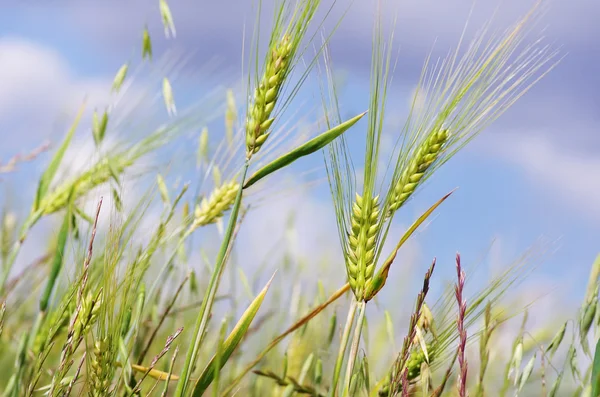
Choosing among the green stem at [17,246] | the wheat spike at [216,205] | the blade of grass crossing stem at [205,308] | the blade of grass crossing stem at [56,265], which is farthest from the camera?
the wheat spike at [216,205]

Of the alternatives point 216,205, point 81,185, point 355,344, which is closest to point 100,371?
point 355,344

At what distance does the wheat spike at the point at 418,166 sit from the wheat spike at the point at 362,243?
0.03m

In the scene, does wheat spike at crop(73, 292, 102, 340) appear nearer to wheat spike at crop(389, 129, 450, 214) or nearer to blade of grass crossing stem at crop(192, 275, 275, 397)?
blade of grass crossing stem at crop(192, 275, 275, 397)

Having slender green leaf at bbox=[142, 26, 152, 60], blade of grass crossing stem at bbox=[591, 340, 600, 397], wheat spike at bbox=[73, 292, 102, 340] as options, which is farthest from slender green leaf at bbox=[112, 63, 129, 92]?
blade of grass crossing stem at bbox=[591, 340, 600, 397]

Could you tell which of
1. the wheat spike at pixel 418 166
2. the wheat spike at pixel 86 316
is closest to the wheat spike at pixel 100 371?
the wheat spike at pixel 86 316

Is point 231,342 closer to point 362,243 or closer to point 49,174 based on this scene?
point 362,243

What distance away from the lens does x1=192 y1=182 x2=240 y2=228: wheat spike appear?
120cm

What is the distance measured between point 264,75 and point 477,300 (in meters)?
0.39

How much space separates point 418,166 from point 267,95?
20 centimetres

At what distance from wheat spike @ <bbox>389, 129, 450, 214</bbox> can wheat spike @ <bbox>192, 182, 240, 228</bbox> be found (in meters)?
0.38

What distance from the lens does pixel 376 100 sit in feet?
2.76

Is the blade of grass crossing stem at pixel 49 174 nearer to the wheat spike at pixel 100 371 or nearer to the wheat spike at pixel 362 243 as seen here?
the wheat spike at pixel 100 371

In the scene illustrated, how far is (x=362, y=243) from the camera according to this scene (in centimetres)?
83

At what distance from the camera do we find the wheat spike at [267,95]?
0.84 meters
